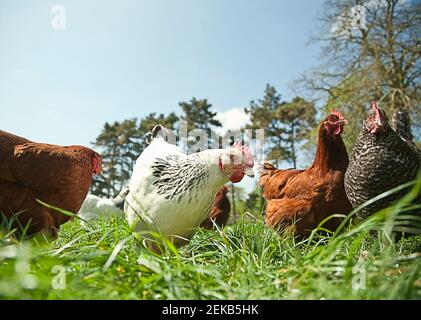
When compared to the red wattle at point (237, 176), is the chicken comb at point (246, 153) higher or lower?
higher

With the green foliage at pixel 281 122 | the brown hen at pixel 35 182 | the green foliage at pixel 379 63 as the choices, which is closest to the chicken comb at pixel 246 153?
the brown hen at pixel 35 182

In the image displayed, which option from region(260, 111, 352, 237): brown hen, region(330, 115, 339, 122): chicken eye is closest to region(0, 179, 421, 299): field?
region(260, 111, 352, 237): brown hen

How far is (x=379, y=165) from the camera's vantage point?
7.00ft

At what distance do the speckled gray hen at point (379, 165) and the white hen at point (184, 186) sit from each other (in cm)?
75

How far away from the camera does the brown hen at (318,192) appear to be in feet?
8.70

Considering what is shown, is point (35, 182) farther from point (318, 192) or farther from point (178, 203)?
point (318, 192)

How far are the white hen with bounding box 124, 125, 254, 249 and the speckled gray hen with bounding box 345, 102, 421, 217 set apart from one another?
A: 0.75m

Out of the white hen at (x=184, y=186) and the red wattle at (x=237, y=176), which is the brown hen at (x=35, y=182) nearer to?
the white hen at (x=184, y=186)

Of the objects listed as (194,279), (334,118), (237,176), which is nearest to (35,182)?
(237,176)

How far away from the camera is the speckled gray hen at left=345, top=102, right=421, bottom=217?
2.09 metres

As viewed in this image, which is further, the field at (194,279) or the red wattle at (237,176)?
the red wattle at (237,176)

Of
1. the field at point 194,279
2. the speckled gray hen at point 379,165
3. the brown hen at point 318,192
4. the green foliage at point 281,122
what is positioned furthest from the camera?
the green foliage at point 281,122

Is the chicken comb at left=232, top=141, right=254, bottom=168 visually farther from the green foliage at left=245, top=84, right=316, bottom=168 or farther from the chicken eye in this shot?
the green foliage at left=245, top=84, right=316, bottom=168

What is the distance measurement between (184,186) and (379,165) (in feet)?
4.30
